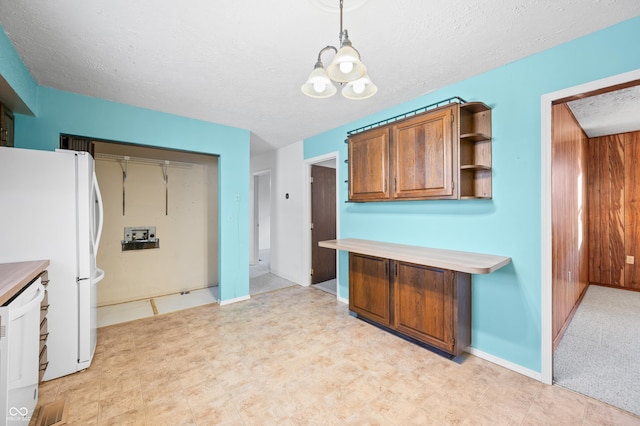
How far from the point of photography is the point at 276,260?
5.14 m

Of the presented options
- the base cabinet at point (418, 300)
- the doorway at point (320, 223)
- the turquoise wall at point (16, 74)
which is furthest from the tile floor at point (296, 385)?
the turquoise wall at point (16, 74)

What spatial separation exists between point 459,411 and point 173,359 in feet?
7.41

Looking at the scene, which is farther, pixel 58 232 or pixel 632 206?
pixel 632 206

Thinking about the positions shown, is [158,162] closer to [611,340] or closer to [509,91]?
[509,91]

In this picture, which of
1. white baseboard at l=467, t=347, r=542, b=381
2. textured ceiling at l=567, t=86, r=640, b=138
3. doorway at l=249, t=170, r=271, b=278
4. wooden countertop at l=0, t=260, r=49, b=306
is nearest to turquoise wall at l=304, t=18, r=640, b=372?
white baseboard at l=467, t=347, r=542, b=381

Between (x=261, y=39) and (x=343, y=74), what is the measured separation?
2.60 feet

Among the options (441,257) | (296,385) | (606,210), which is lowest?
(296,385)

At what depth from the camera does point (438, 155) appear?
7.52 feet

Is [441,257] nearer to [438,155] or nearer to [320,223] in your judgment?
[438,155]

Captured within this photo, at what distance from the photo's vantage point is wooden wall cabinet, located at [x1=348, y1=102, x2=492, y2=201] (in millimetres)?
2193

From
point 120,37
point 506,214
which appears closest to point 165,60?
point 120,37

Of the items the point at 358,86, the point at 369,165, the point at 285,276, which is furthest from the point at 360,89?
the point at 285,276

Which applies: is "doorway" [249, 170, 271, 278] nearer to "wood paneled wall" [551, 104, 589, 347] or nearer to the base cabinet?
the base cabinet

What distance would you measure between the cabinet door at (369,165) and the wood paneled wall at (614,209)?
13.6ft
